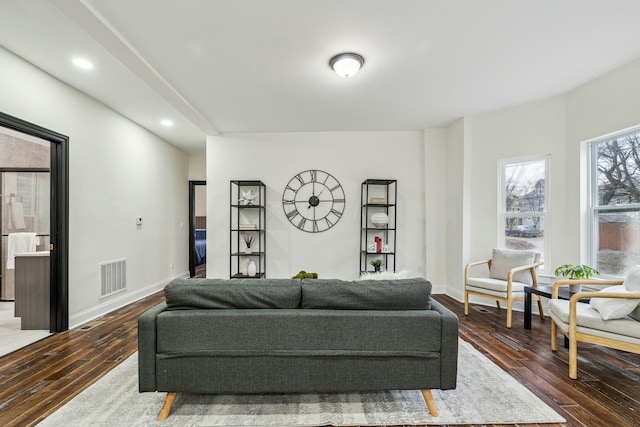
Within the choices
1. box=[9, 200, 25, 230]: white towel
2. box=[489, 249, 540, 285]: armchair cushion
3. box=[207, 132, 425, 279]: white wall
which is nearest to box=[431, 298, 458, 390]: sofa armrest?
box=[489, 249, 540, 285]: armchair cushion

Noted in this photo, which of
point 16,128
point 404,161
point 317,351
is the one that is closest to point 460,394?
point 317,351

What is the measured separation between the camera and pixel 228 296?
1.82 meters

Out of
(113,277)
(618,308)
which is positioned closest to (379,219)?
(618,308)

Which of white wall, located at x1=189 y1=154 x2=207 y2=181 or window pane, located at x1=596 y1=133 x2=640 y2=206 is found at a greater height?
white wall, located at x1=189 y1=154 x2=207 y2=181

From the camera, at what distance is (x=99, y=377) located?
7.63 feet

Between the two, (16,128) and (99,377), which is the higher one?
(16,128)

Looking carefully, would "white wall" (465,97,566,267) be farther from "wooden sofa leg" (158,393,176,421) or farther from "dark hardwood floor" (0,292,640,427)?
"wooden sofa leg" (158,393,176,421)

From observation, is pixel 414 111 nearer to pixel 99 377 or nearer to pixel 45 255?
pixel 99 377

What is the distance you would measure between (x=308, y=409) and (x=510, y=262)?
3.21 m

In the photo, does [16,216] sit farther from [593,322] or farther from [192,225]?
[593,322]

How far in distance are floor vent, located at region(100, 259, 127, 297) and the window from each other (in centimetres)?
584

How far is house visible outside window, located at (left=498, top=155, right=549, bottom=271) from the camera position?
4035 mm

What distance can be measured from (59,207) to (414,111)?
4.36 metres

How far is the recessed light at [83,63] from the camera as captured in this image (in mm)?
2859
